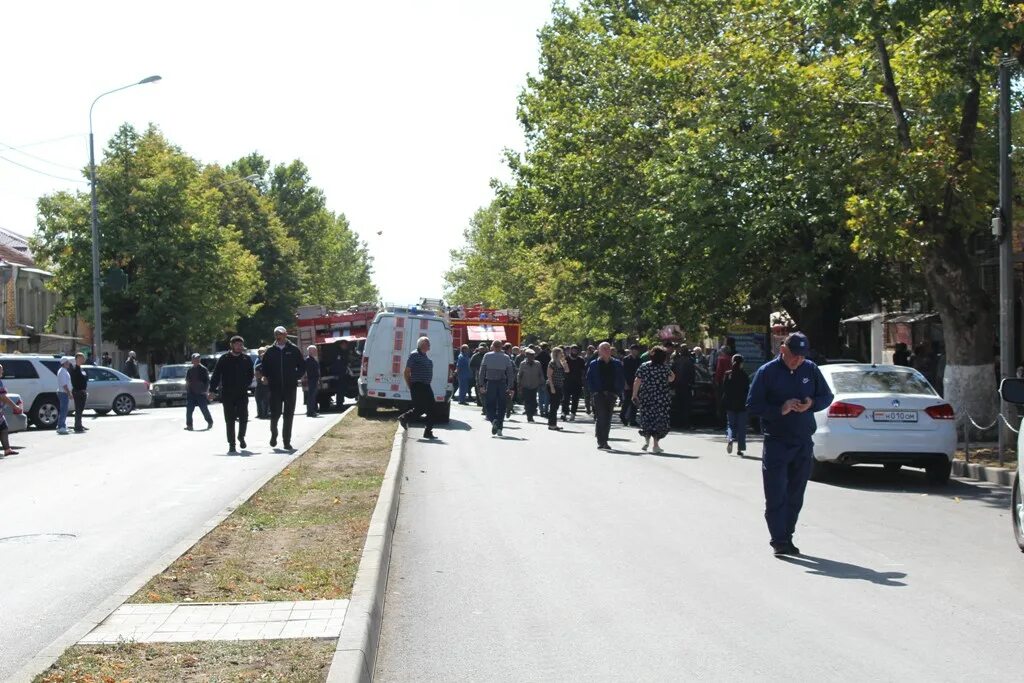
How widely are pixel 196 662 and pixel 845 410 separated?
1123 cm

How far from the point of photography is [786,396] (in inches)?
406

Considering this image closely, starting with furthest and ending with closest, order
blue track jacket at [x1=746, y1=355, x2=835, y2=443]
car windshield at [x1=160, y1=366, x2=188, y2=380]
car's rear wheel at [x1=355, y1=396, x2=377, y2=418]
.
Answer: car windshield at [x1=160, y1=366, x2=188, y2=380] → car's rear wheel at [x1=355, y1=396, x2=377, y2=418] → blue track jacket at [x1=746, y1=355, x2=835, y2=443]

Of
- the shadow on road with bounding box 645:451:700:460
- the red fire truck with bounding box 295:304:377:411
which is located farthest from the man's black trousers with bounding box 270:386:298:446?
the red fire truck with bounding box 295:304:377:411

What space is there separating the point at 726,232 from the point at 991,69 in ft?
35.4

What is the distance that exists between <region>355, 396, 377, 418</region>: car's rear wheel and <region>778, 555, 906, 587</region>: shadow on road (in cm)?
1958

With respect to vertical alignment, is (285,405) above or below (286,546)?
above

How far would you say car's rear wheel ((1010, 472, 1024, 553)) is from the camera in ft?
33.6

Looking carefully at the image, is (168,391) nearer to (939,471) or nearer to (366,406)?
(366,406)

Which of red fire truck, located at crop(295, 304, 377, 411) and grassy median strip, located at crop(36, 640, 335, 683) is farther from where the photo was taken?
red fire truck, located at crop(295, 304, 377, 411)

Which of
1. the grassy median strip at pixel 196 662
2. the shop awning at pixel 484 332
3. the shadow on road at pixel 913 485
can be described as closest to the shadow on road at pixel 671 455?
the shadow on road at pixel 913 485

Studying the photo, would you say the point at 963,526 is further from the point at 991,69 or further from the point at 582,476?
the point at 991,69

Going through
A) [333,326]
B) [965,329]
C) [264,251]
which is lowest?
[965,329]

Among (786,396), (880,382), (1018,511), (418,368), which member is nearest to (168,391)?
(418,368)

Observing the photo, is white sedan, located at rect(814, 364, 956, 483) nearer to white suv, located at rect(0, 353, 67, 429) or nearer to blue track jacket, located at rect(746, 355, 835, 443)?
blue track jacket, located at rect(746, 355, 835, 443)
